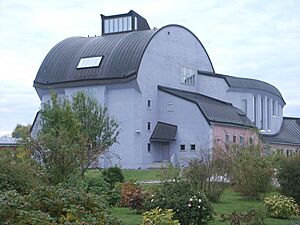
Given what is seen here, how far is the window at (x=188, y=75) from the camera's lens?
6544 cm

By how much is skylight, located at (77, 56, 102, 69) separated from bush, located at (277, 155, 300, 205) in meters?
38.7

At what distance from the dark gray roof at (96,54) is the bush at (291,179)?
35783mm

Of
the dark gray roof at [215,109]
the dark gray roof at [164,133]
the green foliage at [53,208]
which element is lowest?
the green foliage at [53,208]

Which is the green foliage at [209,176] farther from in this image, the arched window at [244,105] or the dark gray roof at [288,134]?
the dark gray roof at [288,134]

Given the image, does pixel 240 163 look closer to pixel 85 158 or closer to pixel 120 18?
pixel 85 158

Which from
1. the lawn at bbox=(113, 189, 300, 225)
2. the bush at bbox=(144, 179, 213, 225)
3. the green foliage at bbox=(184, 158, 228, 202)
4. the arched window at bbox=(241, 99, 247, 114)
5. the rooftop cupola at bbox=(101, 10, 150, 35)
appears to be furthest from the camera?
the arched window at bbox=(241, 99, 247, 114)

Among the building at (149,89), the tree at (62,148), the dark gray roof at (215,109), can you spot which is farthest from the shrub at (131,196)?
the dark gray roof at (215,109)

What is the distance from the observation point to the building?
5759 centimetres

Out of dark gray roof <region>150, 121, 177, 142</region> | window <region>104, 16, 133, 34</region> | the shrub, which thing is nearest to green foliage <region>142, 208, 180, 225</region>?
the shrub

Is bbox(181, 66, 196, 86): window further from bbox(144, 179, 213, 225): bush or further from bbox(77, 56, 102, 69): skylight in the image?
bbox(144, 179, 213, 225): bush

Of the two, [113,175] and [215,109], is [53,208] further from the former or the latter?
[215,109]

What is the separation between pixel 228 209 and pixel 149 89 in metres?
38.6

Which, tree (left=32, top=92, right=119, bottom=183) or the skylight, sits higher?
the skylight

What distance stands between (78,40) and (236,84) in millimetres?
18339
